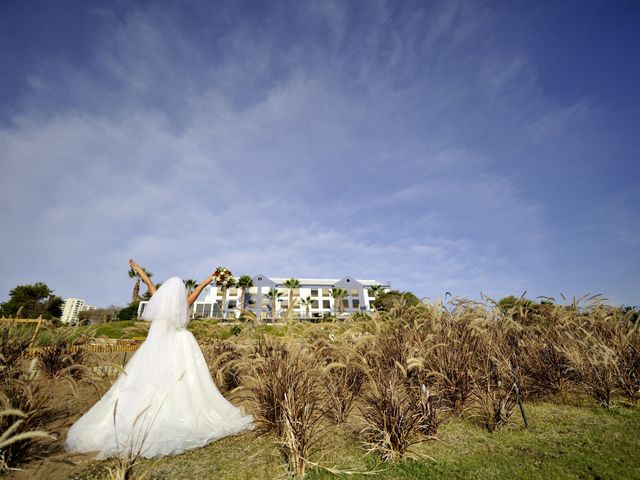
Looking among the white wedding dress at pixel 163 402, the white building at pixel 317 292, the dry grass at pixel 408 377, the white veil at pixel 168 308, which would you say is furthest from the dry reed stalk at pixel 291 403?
the white building at pixel 317 292

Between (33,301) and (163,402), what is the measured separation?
55606mm

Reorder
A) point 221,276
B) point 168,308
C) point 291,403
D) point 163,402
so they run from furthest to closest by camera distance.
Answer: point 221,276 < point 168,308 < point 163,402 < point 291,403

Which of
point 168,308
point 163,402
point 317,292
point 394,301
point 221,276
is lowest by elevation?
point 163,402

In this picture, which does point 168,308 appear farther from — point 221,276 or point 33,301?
point 33,301

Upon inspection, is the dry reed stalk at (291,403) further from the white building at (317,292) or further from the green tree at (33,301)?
the white building at (317,292)

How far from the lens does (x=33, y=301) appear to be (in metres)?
44.8

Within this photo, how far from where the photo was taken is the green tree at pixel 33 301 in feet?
140

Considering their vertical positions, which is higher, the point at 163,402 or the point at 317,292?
the point at 317,292

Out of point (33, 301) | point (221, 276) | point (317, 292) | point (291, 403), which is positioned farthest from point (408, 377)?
point (317, 292)

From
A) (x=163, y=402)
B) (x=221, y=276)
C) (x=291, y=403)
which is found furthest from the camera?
(x=221, y=276)

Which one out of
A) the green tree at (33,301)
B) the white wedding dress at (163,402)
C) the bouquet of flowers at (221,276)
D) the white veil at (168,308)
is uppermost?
the green tree at (33,301)

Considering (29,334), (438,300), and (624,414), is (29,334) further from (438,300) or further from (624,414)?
(624,414)

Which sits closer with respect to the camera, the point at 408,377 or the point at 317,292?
the point at 408,377

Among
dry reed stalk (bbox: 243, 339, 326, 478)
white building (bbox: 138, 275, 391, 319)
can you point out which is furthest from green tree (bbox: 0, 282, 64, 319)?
dry reed stalk (bbox: 243, 339, 326, 478)
